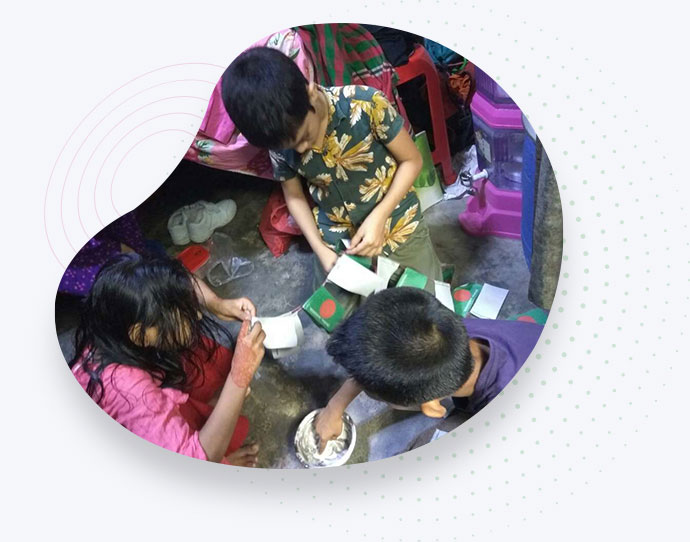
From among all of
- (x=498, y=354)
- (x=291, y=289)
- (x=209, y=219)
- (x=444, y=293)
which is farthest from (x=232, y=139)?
(x=498, y=354)

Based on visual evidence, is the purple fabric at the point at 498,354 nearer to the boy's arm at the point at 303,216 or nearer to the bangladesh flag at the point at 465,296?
the bangladesh flag at the point at 465,296

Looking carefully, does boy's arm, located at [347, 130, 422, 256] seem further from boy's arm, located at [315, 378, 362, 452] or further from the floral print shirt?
boy's arm, located at [315, 378, 362, 452]

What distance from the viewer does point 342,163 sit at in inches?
34.1

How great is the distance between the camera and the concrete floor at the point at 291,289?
0.80 metres

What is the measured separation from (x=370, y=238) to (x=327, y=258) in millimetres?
69

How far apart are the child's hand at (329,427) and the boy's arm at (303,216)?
212 millimetres

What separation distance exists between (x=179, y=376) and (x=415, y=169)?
424mm

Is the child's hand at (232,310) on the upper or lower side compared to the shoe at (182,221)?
lower

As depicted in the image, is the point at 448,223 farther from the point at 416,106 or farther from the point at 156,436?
the point at 156,436

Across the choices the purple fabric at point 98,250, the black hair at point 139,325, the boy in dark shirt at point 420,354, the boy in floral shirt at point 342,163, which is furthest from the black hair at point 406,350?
the purple fabric at point 98,250

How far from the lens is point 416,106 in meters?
0.92

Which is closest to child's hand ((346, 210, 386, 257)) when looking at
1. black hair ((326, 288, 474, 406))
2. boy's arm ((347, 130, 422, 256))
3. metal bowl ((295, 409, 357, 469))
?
boy's arm ((347, 130, 422, 256))

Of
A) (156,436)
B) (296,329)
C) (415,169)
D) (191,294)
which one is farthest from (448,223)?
(156,436)

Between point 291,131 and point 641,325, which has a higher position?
point 291,131
